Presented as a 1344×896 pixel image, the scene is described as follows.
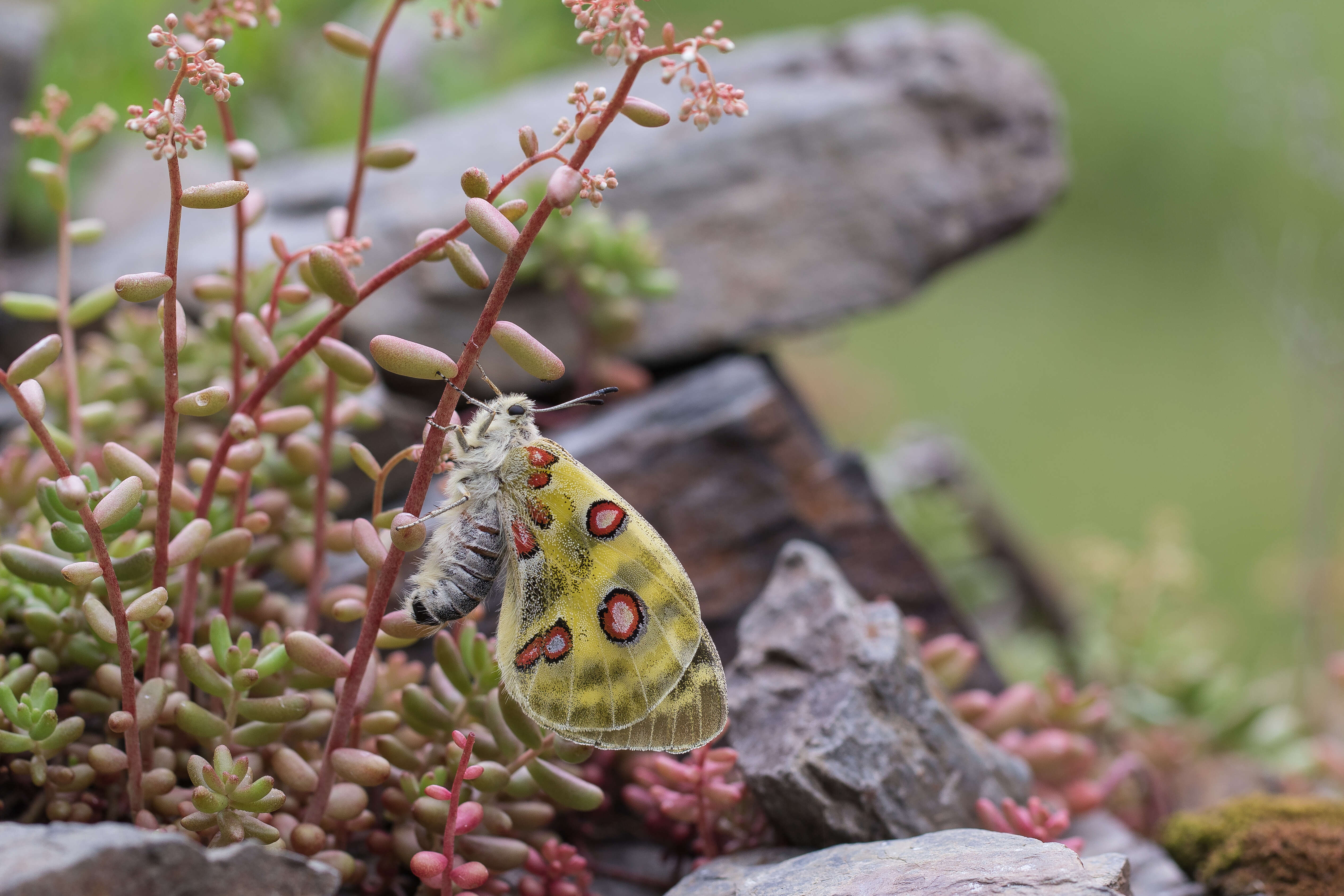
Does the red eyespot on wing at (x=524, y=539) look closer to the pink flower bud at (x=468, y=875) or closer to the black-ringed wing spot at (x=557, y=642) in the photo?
the black-ringed wing spot at (x=557, y=642)

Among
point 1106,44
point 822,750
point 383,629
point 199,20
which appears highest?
point 1106,44

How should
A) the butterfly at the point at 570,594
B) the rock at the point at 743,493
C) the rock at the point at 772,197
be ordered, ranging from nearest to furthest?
the butterfly at the point at 570,594 < the rock at the point at 743,493 < the rock at the point at 772,197

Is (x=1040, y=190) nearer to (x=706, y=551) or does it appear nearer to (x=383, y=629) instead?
(x=706, y=551)

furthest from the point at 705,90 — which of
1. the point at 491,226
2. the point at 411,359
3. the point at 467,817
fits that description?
the point at 467,817

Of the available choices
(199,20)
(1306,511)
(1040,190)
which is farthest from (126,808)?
(1306,511)

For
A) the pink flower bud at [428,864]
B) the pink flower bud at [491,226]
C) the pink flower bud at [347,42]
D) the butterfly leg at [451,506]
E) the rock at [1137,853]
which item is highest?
the pink flower bud at [347,42]

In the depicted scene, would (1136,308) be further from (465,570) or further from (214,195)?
(214,195)

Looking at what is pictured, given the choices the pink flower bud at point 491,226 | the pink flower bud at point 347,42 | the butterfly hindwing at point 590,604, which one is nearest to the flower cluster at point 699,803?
the butterfly hindwing at point 590,604
